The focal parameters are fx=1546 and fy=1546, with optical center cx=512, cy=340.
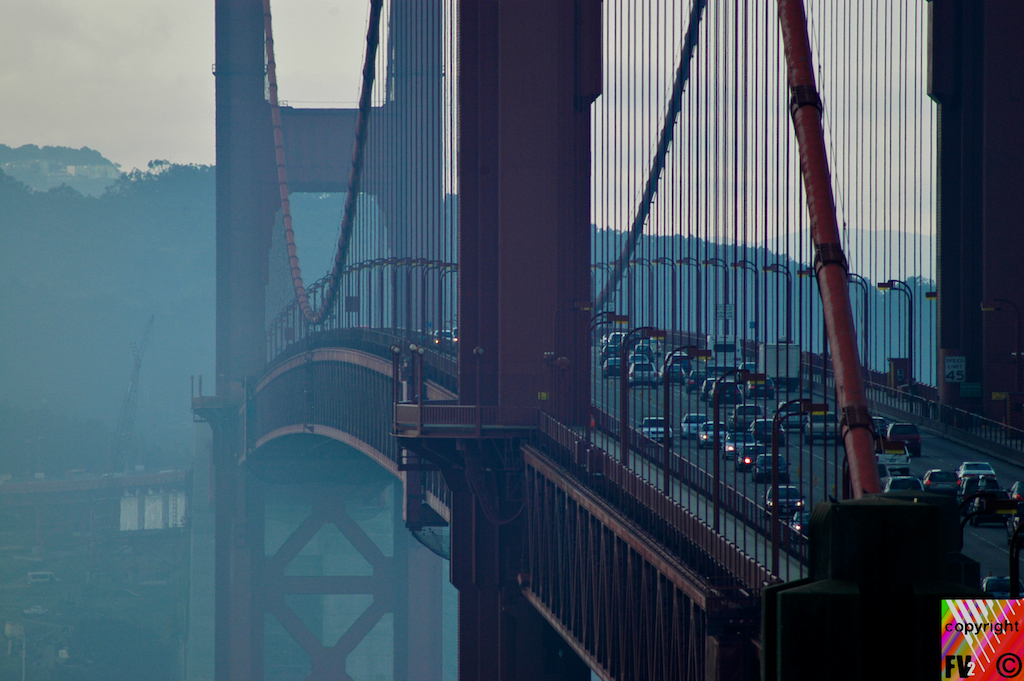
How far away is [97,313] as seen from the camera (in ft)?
591

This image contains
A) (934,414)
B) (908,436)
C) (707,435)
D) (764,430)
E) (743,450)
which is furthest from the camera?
(934,414)

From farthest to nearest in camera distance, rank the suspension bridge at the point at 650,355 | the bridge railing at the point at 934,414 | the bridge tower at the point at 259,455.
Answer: the bridge tower at the point at 259,455, the bridge railing at the point at 934,414, the suspension bridge at the point at 650,355

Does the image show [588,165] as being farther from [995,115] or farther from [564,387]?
[995,115]

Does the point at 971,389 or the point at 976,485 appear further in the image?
the point at 971,389

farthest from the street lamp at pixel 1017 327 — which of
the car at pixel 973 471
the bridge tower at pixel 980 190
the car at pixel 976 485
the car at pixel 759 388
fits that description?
the car at pixel 976 485

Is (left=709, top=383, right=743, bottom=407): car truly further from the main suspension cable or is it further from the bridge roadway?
the main suspension cable

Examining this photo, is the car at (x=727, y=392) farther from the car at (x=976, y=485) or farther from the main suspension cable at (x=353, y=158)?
the main suspension cable at (x=353, y=158)

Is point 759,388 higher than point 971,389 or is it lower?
lower

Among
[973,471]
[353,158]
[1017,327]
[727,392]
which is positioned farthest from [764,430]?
[353,158]

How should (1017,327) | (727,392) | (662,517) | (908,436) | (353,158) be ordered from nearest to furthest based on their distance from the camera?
(662,517) → (908,436) → (1017,327) → (727,392) → (353,158)

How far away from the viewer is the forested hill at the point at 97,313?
171 m

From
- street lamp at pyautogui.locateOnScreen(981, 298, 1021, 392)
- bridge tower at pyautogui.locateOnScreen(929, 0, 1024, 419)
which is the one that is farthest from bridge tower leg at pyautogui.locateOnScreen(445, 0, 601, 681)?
bridge tower at pyautogui.locateOnScreen(929, 0, 1024, 419)

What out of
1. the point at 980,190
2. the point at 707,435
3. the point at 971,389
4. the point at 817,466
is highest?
the point at 980,190

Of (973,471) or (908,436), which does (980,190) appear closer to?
(908,436)
